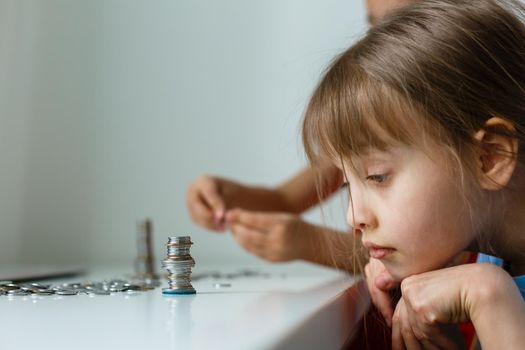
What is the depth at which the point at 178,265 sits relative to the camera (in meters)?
0.86

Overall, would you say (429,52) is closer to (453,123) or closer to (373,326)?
(453,123)

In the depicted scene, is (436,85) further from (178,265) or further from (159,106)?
(159,106)

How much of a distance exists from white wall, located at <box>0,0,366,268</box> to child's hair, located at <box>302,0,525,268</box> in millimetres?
1196

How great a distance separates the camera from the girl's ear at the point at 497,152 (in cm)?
95

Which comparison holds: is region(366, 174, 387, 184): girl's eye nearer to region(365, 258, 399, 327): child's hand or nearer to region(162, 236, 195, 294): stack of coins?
region(365, 258, 399, 327): child's hand

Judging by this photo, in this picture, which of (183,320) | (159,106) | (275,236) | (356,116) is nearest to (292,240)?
(275,236)

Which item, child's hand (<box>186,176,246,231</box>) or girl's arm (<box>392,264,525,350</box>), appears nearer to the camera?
girl's arm (<box>392,264,525,350</box>)

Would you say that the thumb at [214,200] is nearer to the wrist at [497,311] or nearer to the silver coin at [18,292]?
the silver coin at [18,292]

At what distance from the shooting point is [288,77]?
2.29 meters

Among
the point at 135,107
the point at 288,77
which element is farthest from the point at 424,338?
the point at 135,107

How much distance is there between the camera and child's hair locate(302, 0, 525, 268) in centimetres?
95

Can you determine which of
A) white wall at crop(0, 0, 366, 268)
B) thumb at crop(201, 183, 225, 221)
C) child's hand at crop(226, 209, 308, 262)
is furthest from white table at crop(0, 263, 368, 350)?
white wall at crop(0, 0, 366, 268)

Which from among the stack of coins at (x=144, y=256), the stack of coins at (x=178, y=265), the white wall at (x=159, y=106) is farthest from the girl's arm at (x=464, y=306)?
the white wall at (x=159, y=106)

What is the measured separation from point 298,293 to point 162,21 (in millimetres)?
1576
